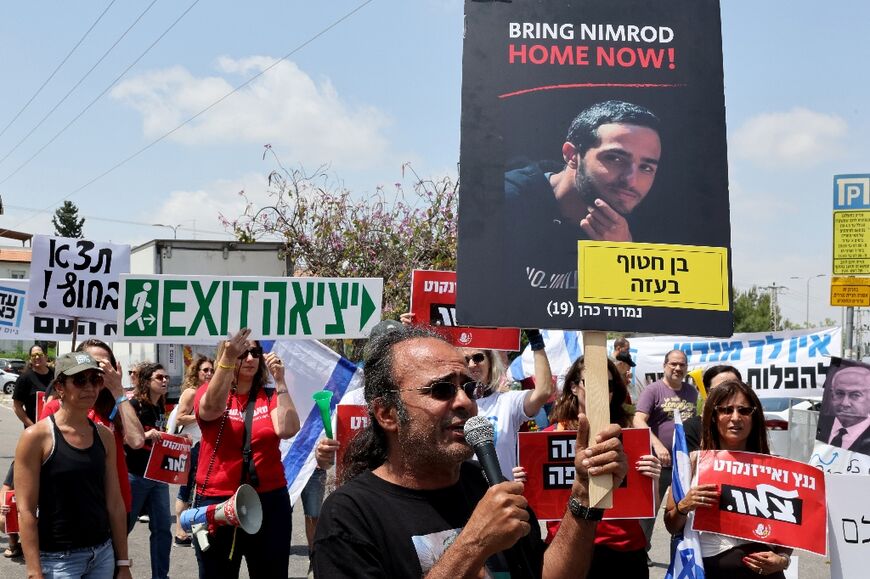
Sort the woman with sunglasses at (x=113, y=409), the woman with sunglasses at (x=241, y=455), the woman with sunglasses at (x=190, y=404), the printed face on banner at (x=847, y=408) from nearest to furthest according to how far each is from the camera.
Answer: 1. the woman with sunglasses at (x=241, y=455)
2. the woman with sunglasses at (x=113, y=409)
3. the printed face on banner at (x=847, y=408)
4. the woman with sunglasses at (x=190, y=404)

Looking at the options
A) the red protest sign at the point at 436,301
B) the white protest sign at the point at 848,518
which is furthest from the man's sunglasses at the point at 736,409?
the red protest sign at the point at 436,301

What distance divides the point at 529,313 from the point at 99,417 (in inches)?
163

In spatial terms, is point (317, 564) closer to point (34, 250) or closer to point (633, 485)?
point (633, 485)

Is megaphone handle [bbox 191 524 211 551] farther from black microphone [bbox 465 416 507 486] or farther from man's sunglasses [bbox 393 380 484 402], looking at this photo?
black microphone [bbox 465 416 507 486]

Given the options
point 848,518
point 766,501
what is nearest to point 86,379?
point 766,501

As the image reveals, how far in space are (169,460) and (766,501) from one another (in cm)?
458

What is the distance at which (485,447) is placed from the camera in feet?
8.12

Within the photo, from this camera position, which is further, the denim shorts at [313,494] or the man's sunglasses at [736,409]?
the denim shorts at [313,494]

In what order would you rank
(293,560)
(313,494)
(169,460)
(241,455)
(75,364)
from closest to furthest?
1. (75,364)
2. (241,455)
3. (169,460)
4. (313,494)
5. (293,560)

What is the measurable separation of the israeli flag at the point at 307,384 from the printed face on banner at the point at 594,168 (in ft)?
15.7

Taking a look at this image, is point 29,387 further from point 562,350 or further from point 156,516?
point 562,350

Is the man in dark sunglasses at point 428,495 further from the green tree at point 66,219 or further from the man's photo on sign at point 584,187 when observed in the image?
the green tree at point 66,219

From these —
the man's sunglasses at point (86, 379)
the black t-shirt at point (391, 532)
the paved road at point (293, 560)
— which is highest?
the man's sunglasses at point (86, 379)

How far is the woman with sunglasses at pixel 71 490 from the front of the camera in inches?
191
